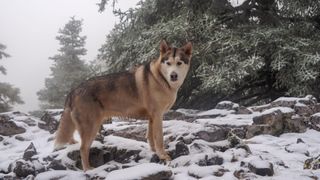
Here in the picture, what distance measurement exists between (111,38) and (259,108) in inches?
276

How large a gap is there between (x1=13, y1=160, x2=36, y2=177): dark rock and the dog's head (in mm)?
2158

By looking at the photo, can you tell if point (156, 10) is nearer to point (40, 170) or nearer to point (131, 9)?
point (131, 9)

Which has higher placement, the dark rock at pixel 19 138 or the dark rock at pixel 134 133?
the dark rock at pixel 134 133

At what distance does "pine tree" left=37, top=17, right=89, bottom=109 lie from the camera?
73.4 feet

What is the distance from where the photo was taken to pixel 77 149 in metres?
6.15

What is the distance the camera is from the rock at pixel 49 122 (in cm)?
854

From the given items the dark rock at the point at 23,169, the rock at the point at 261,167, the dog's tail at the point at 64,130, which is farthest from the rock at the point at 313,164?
the dark rock at the point at 23,169

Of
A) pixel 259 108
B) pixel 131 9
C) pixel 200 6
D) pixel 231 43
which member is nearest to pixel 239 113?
pixel 259 108

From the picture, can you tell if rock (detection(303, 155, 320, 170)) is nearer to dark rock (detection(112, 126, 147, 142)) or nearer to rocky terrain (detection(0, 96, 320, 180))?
rocky terrain (detection(0, 96, 320, 180))

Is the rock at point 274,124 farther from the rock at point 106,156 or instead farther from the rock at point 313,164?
the rock at point 106,156

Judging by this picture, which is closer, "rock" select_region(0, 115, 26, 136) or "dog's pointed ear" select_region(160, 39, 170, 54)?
"dog's pointed ear" select_region(160, 39, 170, 54)

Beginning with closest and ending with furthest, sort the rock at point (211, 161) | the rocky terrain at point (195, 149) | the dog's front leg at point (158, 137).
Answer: the rocky terrain at point (195, 149), the rock at point (211, 161), the dog's front leg at point (158, 137)

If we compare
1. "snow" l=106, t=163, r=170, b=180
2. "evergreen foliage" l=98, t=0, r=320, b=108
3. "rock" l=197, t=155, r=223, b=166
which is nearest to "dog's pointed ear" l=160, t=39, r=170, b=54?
"rock" l=197, t=155, r=223, b=166

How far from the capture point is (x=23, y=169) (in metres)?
5.73
